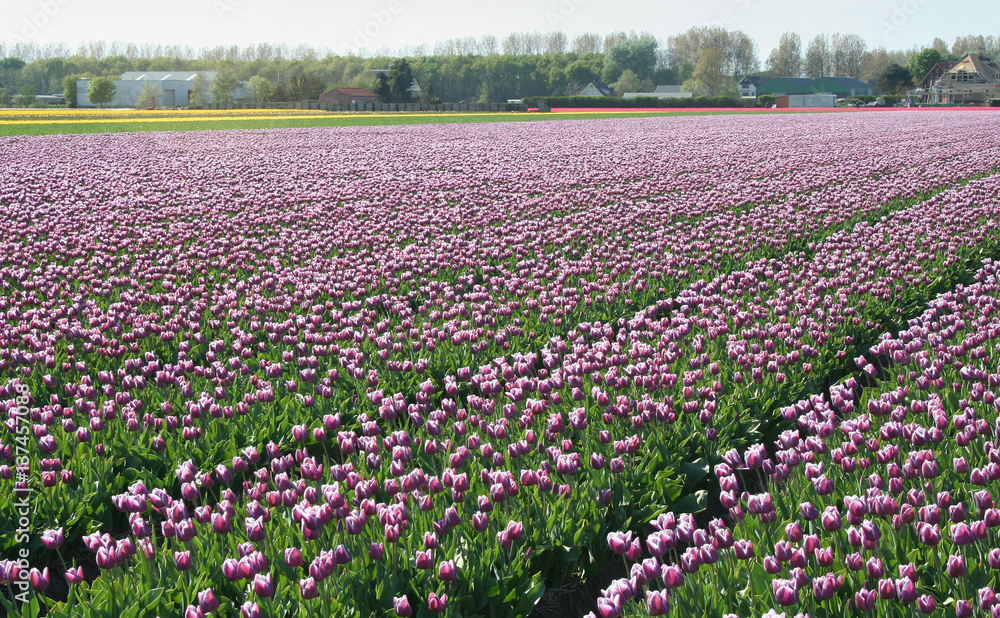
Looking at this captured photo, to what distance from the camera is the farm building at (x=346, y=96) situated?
9356cm

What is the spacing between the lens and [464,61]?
131m

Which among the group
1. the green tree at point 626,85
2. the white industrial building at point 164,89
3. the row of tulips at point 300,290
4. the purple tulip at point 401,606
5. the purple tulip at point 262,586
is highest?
the green tree at point 626,85

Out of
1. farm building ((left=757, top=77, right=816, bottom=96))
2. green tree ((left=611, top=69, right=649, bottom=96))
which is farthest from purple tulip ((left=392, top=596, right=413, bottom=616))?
green tree ((left=611, top=69, right=649, bottom=96))

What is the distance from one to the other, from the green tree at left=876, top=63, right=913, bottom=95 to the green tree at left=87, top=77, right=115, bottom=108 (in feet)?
326

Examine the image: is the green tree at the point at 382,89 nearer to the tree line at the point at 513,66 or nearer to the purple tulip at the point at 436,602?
the tree line at the point at 513,66

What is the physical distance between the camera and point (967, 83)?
109562 millimetres

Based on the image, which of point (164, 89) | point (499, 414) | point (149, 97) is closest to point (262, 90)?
point (149, 97)

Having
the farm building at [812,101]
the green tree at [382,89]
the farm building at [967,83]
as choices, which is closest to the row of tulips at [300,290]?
the green tree at [382,89]

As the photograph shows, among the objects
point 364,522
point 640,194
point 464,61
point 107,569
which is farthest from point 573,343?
point 464,61

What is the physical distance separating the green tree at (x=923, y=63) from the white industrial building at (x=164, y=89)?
94.3m

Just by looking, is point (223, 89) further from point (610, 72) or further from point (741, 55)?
point (741, 55)

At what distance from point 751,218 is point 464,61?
126 meters

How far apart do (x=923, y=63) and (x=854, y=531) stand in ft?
432

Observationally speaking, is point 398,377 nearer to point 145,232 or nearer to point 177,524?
point 177,524
